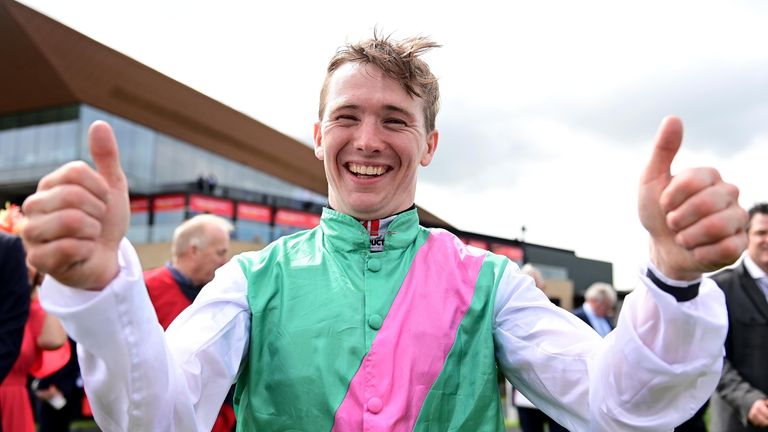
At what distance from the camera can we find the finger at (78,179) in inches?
45.2

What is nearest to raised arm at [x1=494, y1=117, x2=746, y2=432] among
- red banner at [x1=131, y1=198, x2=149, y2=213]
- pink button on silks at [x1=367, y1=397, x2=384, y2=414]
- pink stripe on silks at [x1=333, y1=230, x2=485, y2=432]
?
pink stripe on silks at [x1=333, y1=230, x2=485, y2=432]

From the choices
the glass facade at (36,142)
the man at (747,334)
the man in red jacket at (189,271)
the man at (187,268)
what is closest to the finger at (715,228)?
the man at (747,334)

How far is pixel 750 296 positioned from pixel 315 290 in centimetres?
347

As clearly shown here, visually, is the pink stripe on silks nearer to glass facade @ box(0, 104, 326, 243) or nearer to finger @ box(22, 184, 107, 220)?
finger @ box(22, 184, 107, 220)

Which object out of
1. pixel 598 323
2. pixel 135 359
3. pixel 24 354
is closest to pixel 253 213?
pixel 598 323

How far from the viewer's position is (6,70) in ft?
94.7

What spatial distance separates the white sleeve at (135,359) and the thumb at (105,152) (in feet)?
0.49

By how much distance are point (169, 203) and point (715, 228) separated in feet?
88.5

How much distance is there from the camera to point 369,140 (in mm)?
1916

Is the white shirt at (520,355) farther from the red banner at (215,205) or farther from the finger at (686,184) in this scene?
the red banner at (215,205)

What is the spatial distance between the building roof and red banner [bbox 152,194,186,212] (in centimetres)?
572

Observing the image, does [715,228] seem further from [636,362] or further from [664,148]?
[636,362]

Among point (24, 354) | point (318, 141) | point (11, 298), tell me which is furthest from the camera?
point (24, 354)

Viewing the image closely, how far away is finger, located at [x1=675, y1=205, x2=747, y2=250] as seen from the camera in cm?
119
